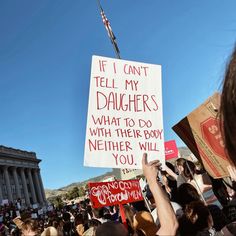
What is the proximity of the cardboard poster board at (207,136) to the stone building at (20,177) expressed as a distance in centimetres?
7365

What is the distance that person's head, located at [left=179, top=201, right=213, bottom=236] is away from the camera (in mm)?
3340

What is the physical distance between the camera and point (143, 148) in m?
4.02

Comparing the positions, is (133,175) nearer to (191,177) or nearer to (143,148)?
(191,177)

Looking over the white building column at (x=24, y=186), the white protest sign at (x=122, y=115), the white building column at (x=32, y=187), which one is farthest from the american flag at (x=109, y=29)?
the white building column at (x=32, y=187)

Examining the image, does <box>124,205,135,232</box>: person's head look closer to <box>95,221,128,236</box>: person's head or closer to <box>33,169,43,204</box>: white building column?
<box>95,221,128,236</box>: person's head

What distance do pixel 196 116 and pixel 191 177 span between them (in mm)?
2025

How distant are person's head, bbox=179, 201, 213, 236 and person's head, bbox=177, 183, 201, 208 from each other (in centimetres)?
62

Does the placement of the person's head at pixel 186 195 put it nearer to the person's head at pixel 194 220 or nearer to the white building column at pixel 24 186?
the person's head at pixel 194 220

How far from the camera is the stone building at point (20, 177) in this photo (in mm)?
79000

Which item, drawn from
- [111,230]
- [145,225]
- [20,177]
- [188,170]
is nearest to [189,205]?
[145,225]

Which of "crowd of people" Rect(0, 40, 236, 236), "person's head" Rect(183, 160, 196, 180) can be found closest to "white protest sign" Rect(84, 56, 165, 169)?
"crowd of people" Rect(0, 40, 236, 236)

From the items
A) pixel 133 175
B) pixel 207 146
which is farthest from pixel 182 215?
pixel 133 175

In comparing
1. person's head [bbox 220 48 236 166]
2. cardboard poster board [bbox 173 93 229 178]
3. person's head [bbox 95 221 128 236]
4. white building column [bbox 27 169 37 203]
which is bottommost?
person's head [bbox 95 221 128 236]

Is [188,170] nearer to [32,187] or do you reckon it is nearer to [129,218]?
[129,218]
